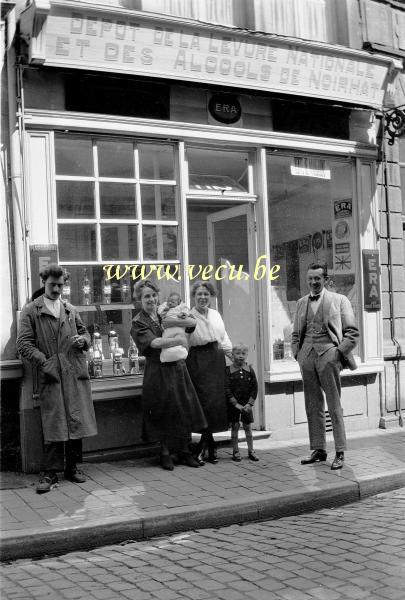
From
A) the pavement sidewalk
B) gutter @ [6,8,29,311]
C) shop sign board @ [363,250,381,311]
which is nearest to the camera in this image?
the pavement sidewalk

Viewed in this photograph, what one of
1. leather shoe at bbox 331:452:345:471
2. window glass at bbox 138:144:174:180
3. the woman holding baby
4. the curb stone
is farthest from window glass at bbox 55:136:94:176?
leather shoe at bbox 331:452:345:471

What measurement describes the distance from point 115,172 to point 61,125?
0.80 metres

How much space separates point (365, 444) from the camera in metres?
8.48

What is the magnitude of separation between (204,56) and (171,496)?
15.3 ft

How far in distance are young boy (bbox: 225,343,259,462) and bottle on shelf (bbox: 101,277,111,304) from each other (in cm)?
143

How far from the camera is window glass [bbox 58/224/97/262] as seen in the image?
7445 mm

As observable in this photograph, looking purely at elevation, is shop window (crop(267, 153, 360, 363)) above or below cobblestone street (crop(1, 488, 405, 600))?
above

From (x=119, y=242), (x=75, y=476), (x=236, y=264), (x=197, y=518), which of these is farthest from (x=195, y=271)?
(x=197, y=518)

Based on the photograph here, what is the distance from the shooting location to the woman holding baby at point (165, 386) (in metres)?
7.03

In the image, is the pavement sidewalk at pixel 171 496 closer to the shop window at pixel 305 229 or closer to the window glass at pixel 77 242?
the shop window at pixel 305 229

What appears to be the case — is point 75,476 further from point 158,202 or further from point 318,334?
point 158,202

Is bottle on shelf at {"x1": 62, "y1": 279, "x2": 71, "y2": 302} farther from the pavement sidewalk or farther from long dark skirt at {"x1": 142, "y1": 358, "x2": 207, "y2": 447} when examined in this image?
the pavement sidewalk

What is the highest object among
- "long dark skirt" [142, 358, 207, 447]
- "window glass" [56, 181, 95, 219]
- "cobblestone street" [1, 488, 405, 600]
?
"window glass" [56, 181, 95, 219]

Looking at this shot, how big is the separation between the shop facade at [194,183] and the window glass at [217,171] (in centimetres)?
2
